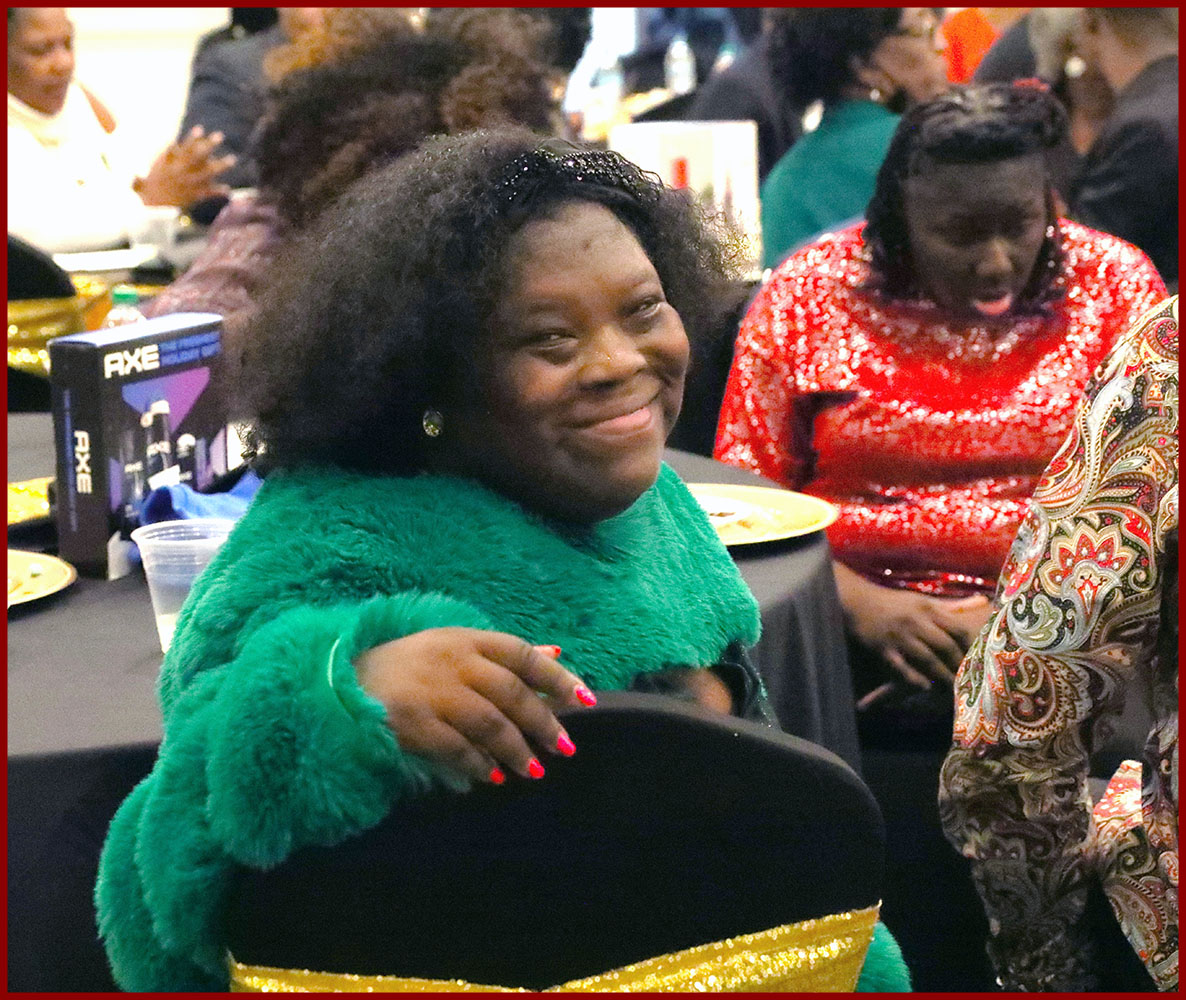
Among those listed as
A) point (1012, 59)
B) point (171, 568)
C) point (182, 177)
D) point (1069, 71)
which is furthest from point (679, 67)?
point (171, 568)

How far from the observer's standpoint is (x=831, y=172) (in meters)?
3.52

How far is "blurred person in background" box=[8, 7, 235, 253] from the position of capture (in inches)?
149

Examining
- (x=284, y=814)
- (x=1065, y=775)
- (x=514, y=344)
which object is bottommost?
(x=1065, y=775)

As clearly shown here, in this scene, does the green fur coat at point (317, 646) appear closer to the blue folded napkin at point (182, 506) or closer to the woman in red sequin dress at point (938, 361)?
the blue folded napkin at point (182, 506)

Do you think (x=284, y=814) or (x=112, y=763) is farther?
(x=112, y=763)

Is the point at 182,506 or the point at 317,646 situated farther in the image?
the point at 182,506

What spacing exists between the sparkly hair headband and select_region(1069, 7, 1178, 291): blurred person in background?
2349mm

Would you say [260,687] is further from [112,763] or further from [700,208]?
[700,208]

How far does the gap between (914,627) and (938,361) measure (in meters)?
0.42

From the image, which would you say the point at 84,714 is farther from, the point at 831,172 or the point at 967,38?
the point at 967,38

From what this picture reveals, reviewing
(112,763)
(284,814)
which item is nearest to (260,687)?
(284,814)

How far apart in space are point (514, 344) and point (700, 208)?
33cm

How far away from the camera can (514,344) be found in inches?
41.6

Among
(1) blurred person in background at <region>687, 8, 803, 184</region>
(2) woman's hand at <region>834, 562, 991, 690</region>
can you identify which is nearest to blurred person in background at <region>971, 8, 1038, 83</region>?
(1) blurred person in background at <region>687, 8, 803, 184</region>
